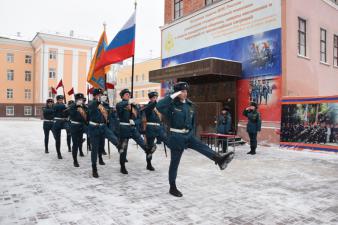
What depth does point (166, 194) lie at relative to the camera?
5.23 m

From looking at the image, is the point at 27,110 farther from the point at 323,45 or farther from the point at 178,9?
the point at 323,45

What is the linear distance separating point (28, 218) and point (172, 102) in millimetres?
2864

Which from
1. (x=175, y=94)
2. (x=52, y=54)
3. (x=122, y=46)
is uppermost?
(x=52, y=54)

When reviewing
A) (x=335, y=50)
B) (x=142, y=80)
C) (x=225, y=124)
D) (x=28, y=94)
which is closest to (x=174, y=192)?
(x=225, y=124)

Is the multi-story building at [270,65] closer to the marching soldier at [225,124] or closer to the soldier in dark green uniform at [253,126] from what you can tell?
the marching soldier at [225,124]

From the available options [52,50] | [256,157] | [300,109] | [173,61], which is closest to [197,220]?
[256,157]

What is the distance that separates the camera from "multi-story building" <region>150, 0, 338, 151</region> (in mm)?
11625

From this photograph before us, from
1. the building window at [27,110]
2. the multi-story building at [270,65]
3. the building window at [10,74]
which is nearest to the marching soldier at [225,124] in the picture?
the multi-story building at [270,65]

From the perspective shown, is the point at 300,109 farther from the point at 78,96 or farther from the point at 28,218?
the point at 28,218

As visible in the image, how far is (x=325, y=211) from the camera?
4480mm

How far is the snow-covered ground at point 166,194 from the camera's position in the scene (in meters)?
4.12

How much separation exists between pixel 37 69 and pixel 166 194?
4963 centimetres

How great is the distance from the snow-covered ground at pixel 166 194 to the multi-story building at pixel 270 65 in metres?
3.34

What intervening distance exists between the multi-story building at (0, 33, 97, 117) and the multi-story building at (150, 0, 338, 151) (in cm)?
3507
